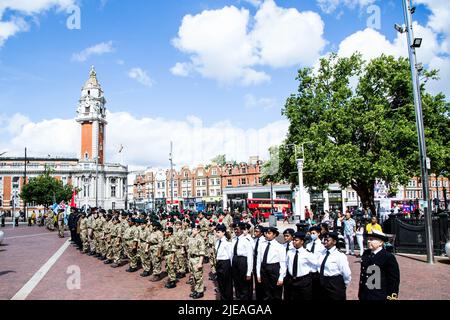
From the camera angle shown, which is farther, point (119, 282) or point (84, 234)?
point (84, 234)

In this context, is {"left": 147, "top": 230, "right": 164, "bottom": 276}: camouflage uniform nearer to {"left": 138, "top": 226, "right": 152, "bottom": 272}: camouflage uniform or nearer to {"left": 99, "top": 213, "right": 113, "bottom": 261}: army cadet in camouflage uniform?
{"left": 138, "top": 226, "right": 152, "bottom": 272}: camouflage uniform

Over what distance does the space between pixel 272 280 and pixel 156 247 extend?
5.31m

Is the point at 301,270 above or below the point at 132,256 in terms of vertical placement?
above

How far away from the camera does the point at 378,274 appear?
5.75 meters

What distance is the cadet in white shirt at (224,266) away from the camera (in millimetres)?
8930

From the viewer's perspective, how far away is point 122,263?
48.8 ft

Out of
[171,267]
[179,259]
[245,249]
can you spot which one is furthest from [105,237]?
[245,249]

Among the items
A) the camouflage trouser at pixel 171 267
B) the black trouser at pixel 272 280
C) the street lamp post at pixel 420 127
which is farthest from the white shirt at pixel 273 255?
the street lamp post at pixel 420 127

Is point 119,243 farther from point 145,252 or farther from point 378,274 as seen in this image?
point 378,274

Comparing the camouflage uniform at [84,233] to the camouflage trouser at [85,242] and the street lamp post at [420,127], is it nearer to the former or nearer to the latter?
the camouflage trouser at [85,242]

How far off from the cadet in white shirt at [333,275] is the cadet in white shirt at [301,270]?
1.01 feet
